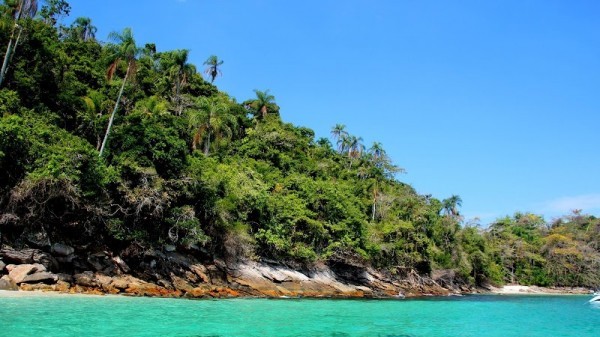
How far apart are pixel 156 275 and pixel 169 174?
574cm

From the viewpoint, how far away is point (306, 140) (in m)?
55.3

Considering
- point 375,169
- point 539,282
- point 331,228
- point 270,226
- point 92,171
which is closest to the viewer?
point 92,171

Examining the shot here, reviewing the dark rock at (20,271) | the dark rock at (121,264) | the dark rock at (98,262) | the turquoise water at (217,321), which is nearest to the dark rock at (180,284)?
the dark rock at (121,264)

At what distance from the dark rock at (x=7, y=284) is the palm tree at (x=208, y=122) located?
19068mm

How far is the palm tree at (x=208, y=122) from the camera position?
36969mm

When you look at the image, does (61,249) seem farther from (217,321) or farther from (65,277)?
(217,321)

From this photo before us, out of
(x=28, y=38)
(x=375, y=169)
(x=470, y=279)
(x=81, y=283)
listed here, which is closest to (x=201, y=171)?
(x=81, y=283)

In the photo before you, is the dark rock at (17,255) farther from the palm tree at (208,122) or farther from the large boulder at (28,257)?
the palm tree at (208,122)

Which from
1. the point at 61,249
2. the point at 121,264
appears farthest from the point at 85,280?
the point at 121,264

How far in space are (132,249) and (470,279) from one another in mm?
46479

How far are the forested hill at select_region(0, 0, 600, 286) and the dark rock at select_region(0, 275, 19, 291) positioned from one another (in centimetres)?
249

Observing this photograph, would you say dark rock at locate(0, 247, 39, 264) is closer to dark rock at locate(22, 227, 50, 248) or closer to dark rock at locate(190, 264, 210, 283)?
dark rock at locate(22, 227, 50, 248)

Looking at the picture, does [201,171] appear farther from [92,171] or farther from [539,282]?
[539,282]

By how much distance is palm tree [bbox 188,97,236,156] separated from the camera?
3697 cm
